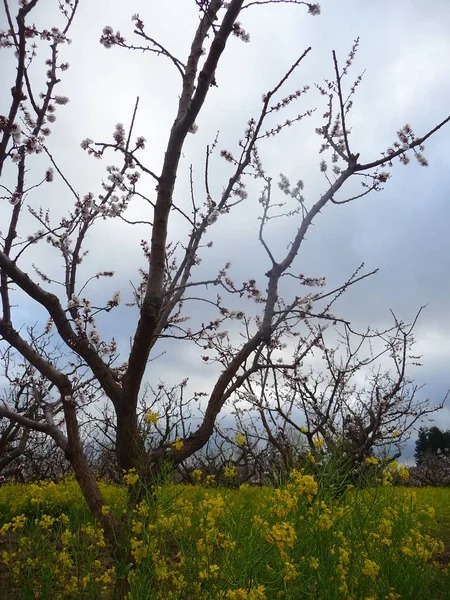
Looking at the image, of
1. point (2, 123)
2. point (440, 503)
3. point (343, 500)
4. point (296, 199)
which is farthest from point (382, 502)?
point (440, 503)

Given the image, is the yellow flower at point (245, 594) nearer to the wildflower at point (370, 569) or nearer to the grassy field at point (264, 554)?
the grassy field at point (264, 554)

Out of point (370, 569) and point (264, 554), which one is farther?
point (370, 569)

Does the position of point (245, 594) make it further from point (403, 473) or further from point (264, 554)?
point (403, 473)

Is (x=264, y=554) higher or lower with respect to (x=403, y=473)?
lower

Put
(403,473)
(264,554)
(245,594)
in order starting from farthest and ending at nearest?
(403,473) → (264,554) → (245,594)

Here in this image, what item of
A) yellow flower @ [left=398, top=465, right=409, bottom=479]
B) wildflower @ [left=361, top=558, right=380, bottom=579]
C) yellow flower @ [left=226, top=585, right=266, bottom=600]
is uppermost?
yellow flower @ [left=398, top=465, right=409, bottom=479]

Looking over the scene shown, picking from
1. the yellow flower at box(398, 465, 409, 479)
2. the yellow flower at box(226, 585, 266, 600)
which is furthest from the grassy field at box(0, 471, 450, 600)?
the yellow flower at box(398, 465, 409, 479)

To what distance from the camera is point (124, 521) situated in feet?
11.0

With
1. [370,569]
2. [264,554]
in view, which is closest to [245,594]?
[264,554]

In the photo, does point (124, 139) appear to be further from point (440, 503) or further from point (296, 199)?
point (440, 503)

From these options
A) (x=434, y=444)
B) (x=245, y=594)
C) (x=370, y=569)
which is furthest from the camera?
(x=434, y=444)

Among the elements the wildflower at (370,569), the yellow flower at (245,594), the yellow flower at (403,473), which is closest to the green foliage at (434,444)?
the yellow flower at (403,473)

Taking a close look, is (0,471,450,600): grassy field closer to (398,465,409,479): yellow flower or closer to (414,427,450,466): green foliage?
(398,465,409,479): yellow flower

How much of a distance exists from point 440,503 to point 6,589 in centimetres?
901
